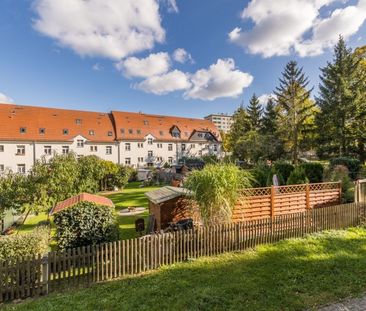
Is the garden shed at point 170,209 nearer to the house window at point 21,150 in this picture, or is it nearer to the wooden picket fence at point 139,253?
the wooden picket fence at point 139,253

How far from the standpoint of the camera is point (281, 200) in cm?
1015

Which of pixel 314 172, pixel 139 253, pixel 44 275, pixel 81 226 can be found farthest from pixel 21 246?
pixel 314 172

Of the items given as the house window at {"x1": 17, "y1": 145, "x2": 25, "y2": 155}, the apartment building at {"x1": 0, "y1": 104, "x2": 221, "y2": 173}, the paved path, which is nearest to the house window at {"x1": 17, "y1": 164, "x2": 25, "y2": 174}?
the apartment building at {"x1": 0, "y1": 104, "x2": 221, "y2": 173}

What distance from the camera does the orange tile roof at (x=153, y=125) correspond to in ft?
140

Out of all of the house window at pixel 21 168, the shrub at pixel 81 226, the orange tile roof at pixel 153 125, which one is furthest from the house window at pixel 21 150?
the shrub at pixel 81 226

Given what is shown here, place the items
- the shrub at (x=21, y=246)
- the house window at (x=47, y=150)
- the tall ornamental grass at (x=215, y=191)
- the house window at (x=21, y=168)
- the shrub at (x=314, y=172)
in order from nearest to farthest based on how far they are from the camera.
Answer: the shrub at (x=21, y=246) < the tall ornamental grass at (x=215, y=191) < the shrub at (x=314, y=172) < the house window at (x=21, y=168) < the house window at (x=47, y=150)

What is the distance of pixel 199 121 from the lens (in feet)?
177

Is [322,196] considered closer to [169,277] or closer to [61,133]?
[169,277]

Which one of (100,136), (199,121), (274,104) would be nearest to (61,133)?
(100,136)

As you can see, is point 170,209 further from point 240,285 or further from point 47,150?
point 47,150

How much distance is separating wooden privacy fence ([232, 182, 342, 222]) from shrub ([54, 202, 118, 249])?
483 cm

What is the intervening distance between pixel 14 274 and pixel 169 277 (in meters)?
3.67

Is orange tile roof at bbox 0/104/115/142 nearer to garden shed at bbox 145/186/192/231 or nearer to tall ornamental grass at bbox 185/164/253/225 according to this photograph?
garden shed at bbox 145/186/192/231

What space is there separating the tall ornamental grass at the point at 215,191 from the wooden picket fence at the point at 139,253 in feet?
2.18
